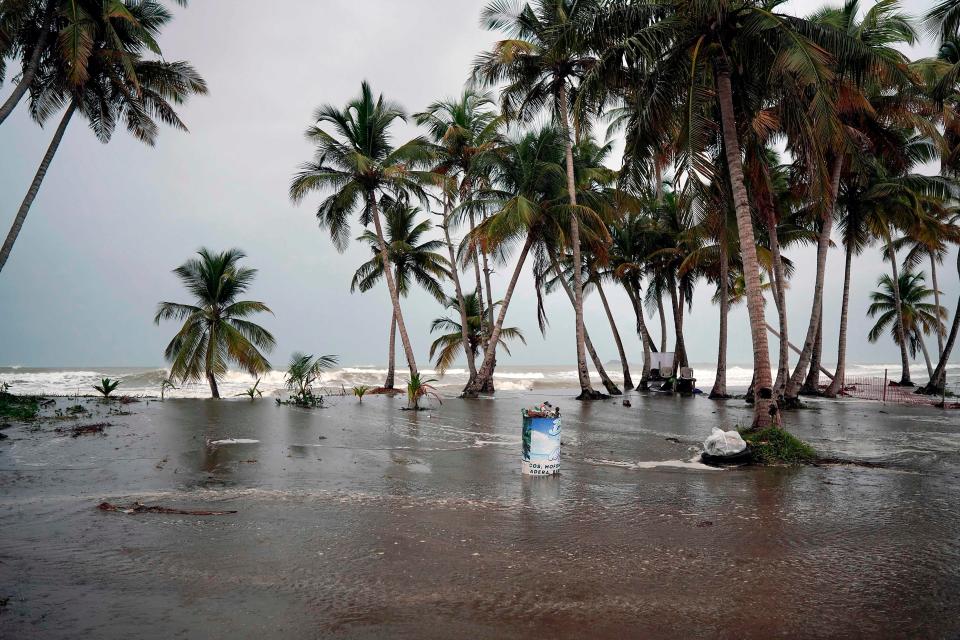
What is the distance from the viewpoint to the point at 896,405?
19.5 metres

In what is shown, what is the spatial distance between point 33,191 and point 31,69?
3.51 m

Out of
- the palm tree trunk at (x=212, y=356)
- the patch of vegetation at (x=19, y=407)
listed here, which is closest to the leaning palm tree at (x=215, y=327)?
the palm tree trunk at (x=212, y=356)

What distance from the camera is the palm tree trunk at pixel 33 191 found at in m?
16.5

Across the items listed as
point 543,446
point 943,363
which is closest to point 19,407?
point 543,446

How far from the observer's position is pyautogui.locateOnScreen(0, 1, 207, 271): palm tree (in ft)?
57.0

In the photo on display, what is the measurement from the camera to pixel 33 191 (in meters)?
17.1

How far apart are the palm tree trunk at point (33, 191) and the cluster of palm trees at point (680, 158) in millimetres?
7695

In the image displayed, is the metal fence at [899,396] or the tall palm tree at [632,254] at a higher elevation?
the tall palm tree at [632,254]

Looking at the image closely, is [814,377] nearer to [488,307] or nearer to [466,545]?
[488,307]

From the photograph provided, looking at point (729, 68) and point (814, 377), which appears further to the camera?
point (814, 377)

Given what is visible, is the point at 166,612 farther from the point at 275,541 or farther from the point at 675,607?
the point at 675,607

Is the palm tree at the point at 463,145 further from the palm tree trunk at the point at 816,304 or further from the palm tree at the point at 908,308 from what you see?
the palm tree at the point at 908,308

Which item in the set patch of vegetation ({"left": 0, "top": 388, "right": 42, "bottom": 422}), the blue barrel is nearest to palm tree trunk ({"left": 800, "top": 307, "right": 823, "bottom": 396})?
the blue barrel

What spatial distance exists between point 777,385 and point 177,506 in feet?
55.9
